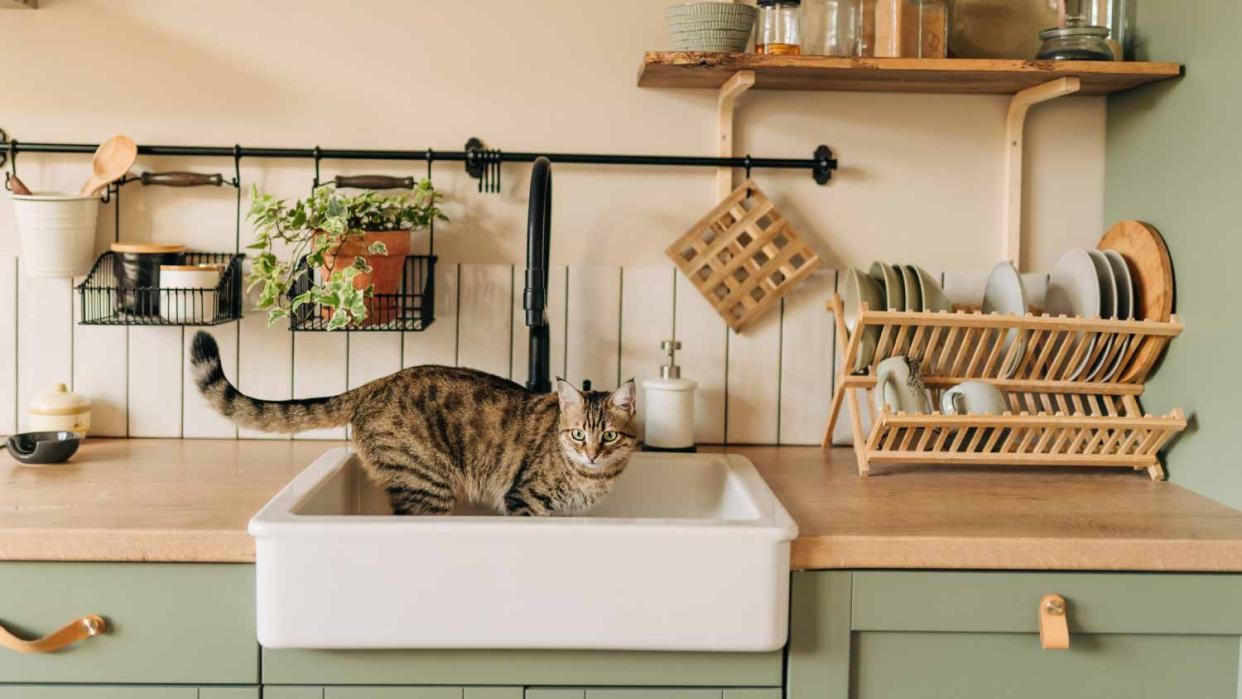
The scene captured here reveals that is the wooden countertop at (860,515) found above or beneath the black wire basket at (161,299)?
beneath

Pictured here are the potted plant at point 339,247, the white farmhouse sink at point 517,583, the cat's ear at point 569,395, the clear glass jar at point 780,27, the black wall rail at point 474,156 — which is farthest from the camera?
the black wall rail at point 474,156

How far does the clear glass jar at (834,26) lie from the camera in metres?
2.08

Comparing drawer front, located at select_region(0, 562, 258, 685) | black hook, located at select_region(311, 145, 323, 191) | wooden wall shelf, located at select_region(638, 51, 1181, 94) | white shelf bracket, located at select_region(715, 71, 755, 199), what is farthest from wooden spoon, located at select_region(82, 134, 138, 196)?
white shelf bracket, located at select_region(715, 71, 755, 199)

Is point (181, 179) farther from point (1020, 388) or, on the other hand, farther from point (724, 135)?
point (1020, 388)

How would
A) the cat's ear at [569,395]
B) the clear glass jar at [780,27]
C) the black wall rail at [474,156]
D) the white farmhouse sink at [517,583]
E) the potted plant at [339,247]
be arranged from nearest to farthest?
the white farmhouse sink at [517,583] < the cat's ear at [569,395] < the potted plant at [339,247] < the clear glass jar at [780,27] < the black wall rail at [474,156]

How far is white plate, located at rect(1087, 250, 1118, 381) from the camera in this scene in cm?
200

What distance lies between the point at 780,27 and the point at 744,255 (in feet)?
1.32

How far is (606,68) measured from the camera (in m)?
2.16

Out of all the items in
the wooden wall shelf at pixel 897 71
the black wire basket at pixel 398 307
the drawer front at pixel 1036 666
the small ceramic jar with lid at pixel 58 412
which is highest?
the wooden wall shelf at pixel 897 71

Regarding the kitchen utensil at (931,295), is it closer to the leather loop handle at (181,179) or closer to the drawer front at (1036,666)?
the drawer front at (1036,666)

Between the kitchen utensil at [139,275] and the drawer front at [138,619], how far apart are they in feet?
2.04

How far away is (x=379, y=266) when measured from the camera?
200 centimetres

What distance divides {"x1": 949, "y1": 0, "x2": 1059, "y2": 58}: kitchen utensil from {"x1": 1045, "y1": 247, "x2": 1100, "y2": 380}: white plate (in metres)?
0.38

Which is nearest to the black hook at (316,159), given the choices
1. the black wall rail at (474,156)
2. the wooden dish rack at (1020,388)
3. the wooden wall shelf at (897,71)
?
the black wall rail at (474,156)
